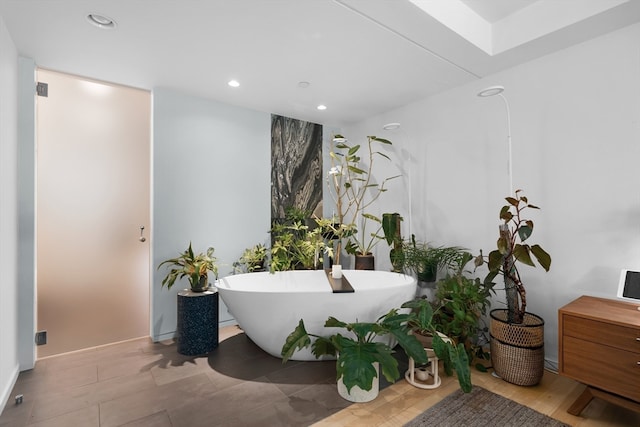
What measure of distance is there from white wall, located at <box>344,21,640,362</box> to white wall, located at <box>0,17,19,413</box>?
132 inches

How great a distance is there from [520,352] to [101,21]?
345 cm

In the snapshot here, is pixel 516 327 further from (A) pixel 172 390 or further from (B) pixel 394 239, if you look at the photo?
(A) pixel 172 390

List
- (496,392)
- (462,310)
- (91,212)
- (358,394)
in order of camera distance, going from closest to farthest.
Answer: (358,394) → (496,392) → (462,310) → (91,212)

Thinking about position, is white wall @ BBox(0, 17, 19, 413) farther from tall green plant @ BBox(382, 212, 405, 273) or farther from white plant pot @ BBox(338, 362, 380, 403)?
tall green plant @ BBox(382, 212, 405, 273)

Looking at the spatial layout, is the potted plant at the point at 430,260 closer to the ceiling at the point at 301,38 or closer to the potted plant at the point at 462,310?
the potted plant at the point at 462,310

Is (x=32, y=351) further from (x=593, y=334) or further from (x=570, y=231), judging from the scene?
(x=570, y=231)

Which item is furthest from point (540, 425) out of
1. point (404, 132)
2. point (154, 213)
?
point (154, 213)

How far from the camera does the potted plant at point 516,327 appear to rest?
6.95 feet

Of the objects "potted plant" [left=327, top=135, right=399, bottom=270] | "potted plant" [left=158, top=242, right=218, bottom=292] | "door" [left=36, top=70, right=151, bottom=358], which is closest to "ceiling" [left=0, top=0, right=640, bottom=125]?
"door" [left=36, top=70, right=151, bottom=358]

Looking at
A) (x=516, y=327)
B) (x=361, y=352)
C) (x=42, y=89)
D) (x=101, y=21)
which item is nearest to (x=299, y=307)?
(x=361, y=352)

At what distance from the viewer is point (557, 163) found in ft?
8.05

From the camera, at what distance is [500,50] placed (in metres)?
2.46

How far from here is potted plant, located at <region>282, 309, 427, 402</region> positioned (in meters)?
1.83

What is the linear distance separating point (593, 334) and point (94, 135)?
155 inches
